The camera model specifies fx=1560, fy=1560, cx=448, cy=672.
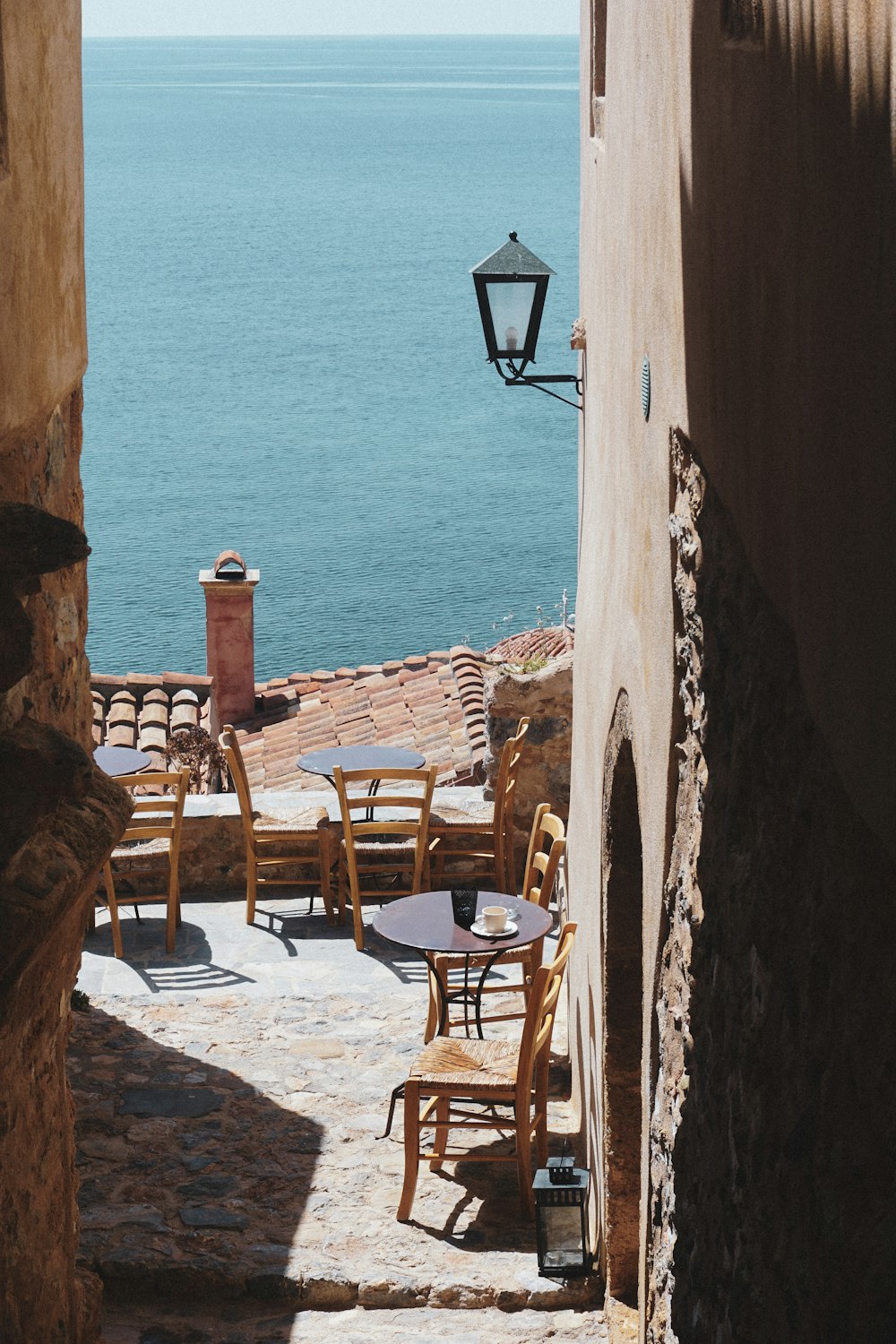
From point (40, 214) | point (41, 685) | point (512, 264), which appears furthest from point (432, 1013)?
point (40, 214)

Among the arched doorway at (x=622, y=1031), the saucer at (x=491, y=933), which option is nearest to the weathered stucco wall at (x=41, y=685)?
the arched doorway at (x=622, y=1031)

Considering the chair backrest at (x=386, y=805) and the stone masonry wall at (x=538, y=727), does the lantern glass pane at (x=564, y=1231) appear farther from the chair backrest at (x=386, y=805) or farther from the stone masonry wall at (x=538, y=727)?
the stone masonry wall at (x=538, y=727)

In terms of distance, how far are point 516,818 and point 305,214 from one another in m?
80.6

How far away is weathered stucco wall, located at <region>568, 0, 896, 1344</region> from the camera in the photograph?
163 centimetres

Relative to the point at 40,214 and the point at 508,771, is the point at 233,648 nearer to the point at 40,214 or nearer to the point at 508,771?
the point at 508,771

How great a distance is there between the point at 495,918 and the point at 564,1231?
66.1 inches

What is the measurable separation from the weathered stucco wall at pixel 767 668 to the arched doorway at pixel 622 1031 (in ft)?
2.98

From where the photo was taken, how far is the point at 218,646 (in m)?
14.4

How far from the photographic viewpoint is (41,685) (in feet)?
12.4

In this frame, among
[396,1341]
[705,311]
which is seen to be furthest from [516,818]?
[705,311]

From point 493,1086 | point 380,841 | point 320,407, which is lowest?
point 493,1086

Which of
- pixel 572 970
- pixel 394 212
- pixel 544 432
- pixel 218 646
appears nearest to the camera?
pixel 572 970

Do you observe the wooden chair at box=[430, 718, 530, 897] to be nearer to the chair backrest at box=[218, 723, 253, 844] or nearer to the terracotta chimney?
the chair backrest at box=[218, 723, 253, 844]

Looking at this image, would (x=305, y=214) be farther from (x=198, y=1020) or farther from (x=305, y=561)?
(x=198, y=1020)
